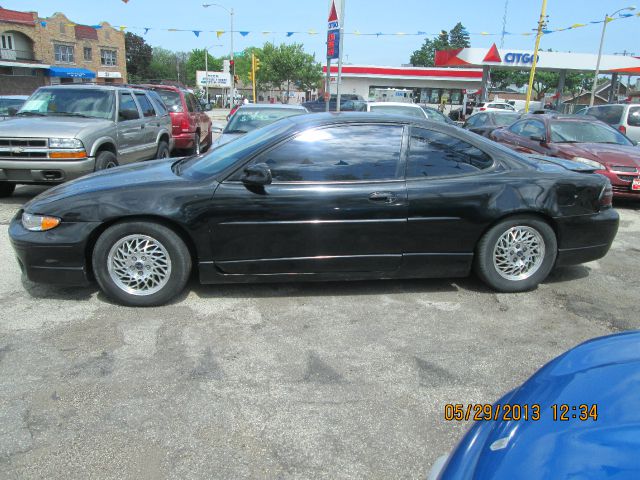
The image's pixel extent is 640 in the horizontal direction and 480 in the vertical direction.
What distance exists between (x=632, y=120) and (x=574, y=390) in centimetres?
1479

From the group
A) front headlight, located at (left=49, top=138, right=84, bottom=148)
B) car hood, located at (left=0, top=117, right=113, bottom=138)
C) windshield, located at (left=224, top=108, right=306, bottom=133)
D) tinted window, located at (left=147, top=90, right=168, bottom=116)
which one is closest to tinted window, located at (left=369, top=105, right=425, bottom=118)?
windshield, located at (left=224, top=108, right=306, bottom=133)

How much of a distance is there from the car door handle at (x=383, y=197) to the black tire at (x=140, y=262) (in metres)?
1.51

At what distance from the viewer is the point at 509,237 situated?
170 inches

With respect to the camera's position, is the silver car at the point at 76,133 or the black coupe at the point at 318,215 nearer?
the black coupe at the point at 318,215

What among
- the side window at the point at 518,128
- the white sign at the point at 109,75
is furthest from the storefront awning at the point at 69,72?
the side window at the point at 518,128

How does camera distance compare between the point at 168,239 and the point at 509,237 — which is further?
the point at 509,237

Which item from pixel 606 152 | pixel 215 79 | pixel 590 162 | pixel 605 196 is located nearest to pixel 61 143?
pixel 605 196

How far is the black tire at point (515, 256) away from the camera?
14.0 feet

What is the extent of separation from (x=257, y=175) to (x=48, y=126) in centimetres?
490

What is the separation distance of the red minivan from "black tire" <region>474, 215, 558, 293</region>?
928cm

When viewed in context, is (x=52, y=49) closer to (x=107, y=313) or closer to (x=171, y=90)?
(x=171, y=90)

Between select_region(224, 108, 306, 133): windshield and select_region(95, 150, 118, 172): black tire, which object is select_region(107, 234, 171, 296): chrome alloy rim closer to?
select_region(95, 150, 118, 172): black tire

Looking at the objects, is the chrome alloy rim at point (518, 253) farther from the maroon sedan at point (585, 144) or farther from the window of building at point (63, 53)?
the window of building at point (63, 53)

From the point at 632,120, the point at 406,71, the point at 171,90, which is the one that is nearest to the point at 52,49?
the point at 406,71
